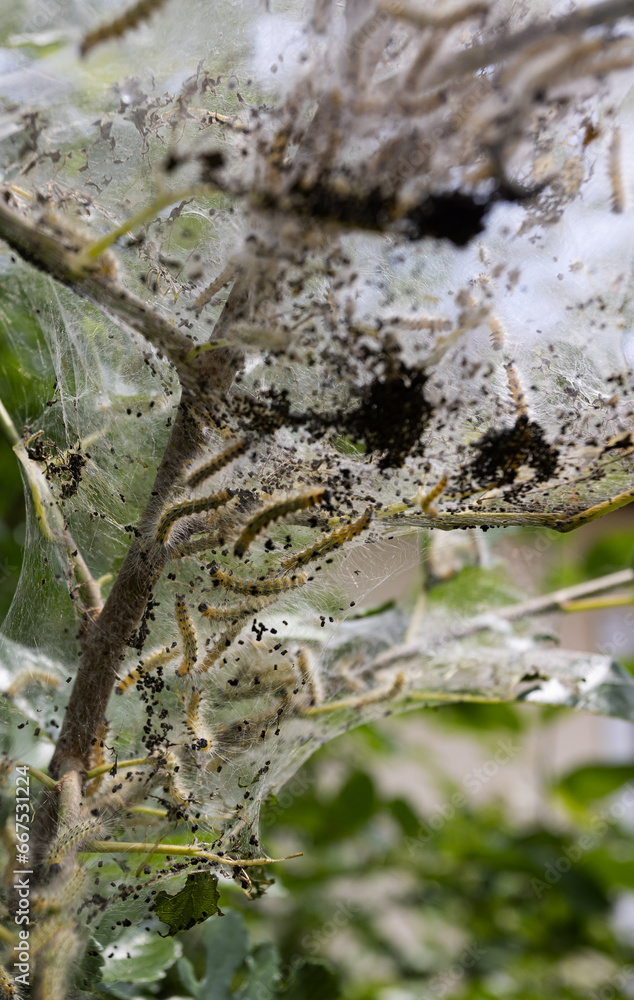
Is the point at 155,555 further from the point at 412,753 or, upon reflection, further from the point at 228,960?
the point at 412,753

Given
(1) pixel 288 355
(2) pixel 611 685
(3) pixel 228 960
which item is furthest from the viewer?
(2) pixel 611 685

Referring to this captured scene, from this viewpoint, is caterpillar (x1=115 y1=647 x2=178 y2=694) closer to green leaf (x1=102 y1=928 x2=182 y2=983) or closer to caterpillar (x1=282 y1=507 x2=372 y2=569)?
caterpillar (x1=282 y1=507 x2=372 y2=569)

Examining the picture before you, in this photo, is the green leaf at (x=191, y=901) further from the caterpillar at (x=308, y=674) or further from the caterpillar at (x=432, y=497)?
the caterpillar at (x=432, y=497)

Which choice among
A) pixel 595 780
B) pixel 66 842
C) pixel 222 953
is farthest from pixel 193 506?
pixel 595 780

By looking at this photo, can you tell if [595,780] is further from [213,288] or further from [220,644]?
[213,288]

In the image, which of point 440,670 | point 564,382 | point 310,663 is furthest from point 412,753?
point 564,382
